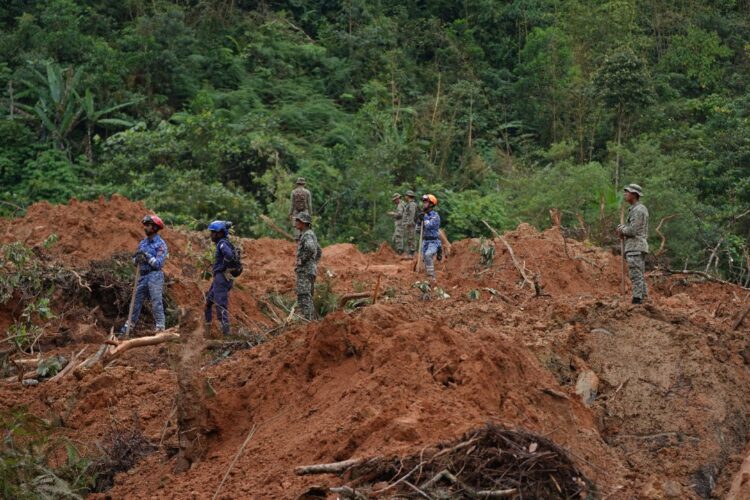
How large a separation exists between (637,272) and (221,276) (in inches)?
195

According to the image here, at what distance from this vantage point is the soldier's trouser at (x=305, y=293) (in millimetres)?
12992

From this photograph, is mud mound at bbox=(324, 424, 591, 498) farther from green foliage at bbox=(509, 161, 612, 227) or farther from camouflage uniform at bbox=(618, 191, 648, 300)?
green foliage at bbox=(509, 161, 612, 227)

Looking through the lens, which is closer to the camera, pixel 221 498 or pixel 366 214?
pixel 221 498

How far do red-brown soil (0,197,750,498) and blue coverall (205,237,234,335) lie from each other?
0.58 metres

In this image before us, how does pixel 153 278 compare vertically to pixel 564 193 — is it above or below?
above

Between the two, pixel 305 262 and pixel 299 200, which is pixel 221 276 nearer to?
pixel 305 262

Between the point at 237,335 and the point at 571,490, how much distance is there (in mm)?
6191

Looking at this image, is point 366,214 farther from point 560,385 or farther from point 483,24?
point 560,385

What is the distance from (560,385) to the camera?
30.1ft

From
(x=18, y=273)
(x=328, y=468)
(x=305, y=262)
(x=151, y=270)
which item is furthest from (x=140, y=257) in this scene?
(x=328, y=468)

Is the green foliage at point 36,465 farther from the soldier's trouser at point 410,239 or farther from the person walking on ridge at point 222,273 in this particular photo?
the soldier's trouser at point 410,239

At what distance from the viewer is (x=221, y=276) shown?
12.4 metres

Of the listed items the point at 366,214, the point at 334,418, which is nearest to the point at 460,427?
the point at 334,418

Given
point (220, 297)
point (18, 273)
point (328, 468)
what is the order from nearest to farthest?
point (328, 468)
point (220, 297)
point (18, 273)
